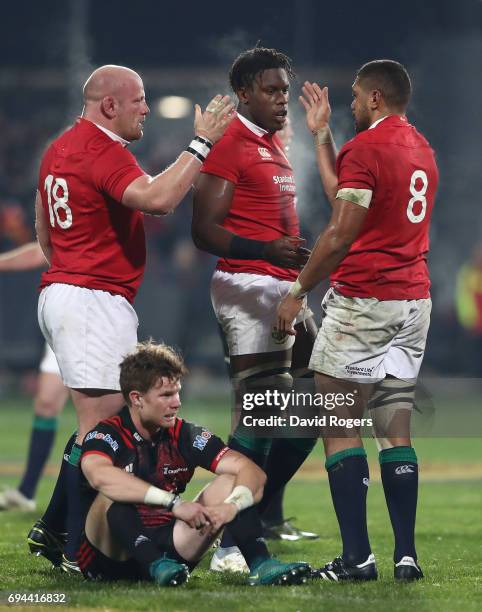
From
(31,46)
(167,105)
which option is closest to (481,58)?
(167,105)

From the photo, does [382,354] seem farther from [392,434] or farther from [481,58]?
[481,58]

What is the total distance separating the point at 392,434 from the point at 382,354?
14.2 inches

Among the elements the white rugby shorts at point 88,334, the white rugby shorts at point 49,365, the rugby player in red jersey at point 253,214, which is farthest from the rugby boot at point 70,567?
the white rugby shorts at point 49,365

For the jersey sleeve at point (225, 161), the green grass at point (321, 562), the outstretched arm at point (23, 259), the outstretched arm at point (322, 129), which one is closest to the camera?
the green grass at point (321, 562)

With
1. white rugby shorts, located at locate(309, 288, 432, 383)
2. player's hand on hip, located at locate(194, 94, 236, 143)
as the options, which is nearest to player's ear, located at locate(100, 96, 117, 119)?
player's hand on hip, located at locate(194, 94, 236, 143)

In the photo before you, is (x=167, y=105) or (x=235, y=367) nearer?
(x=235, y=367)

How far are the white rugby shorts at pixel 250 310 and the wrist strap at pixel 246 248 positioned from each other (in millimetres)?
298

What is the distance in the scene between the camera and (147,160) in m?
19.0

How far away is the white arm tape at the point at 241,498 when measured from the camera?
517 cm

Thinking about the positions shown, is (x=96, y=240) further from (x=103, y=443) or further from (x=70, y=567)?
(x=70, y=567)

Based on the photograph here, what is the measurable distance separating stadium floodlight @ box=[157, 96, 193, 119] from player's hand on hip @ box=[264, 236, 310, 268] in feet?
43.9

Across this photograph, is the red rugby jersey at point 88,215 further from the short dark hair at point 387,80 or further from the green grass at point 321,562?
the green grass at point 321,562

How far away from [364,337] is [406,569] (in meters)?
1.02

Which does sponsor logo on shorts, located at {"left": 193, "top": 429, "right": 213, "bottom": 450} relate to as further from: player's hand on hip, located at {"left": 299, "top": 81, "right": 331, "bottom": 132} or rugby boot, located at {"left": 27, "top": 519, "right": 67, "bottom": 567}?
player's hand on hip, located at {"left": 299, "top": 81, "right": 331, "bottom": 132}
